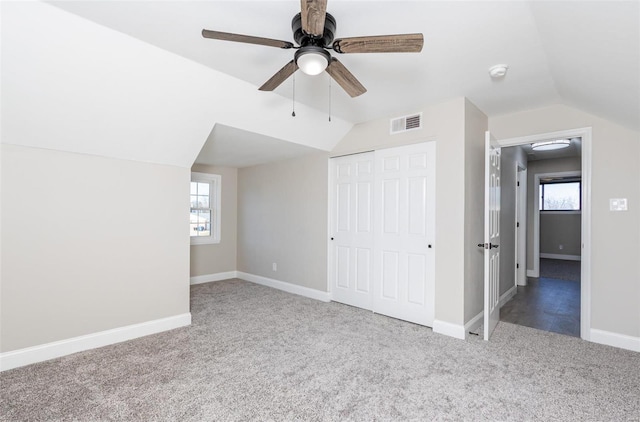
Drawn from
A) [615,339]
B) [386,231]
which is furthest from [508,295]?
[386,231]

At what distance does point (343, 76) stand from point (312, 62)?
0.32 metres

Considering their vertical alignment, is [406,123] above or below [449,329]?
above

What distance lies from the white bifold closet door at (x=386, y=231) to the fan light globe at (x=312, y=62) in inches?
79.5

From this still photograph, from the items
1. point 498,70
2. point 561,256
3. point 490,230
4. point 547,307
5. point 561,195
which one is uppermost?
point 498,70

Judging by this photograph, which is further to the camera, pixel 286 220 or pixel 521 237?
pixel 521 237

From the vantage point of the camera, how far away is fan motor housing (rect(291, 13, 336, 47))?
70.5 inches

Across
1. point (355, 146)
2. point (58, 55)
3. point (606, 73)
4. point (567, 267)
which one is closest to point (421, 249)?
point (355, 146)

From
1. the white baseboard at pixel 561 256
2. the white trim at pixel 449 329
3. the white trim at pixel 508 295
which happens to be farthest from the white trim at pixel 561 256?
the white trim at pixel 449 329

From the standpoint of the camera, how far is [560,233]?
8578mm

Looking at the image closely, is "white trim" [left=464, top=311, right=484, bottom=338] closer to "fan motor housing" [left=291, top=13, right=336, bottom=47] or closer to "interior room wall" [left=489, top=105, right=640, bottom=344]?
"interior room wall" [left=489, top=105, right=640, bottom=344]

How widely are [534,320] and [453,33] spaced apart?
3.44 meters

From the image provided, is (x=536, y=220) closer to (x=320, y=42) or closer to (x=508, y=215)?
(x=508, y=215)

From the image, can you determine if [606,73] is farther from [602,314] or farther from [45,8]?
[45,8]

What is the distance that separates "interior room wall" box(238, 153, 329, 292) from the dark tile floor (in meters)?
2.59
